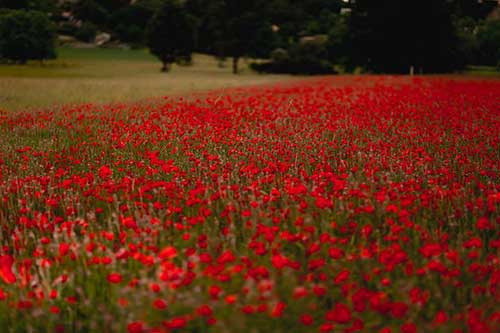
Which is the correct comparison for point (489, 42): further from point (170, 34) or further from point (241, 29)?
point (170, 34)

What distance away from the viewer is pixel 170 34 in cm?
5525

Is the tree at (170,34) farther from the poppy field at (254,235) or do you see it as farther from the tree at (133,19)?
the poppy field at (254,235)

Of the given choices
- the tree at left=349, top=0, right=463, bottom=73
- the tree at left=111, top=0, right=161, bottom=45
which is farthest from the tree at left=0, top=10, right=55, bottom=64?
the tree at left=111, top=0, right=161, bottom=45

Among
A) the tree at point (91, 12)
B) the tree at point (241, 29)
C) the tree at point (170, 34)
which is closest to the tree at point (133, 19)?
the tree at point (91, 12)

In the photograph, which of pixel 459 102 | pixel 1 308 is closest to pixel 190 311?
pixel 1 308

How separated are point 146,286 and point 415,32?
44713mm

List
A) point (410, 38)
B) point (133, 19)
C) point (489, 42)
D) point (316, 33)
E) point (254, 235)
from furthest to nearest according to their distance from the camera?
point (133, 19), point (316, 33), point (489, 42), point (410, 38), point (254, 235)

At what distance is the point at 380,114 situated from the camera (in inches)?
488

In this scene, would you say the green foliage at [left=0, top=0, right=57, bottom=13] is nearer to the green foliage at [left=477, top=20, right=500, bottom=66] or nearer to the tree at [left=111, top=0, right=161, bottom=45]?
the tree at [left=111, top=0, right=161, bottom=45]

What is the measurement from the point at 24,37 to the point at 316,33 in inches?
1629

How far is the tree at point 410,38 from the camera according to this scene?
143ft

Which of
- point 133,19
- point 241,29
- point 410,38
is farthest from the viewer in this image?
point 133,19

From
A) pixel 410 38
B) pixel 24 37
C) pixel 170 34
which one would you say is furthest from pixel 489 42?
pixel 24 37

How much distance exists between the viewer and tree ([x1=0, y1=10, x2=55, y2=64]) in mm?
51844
